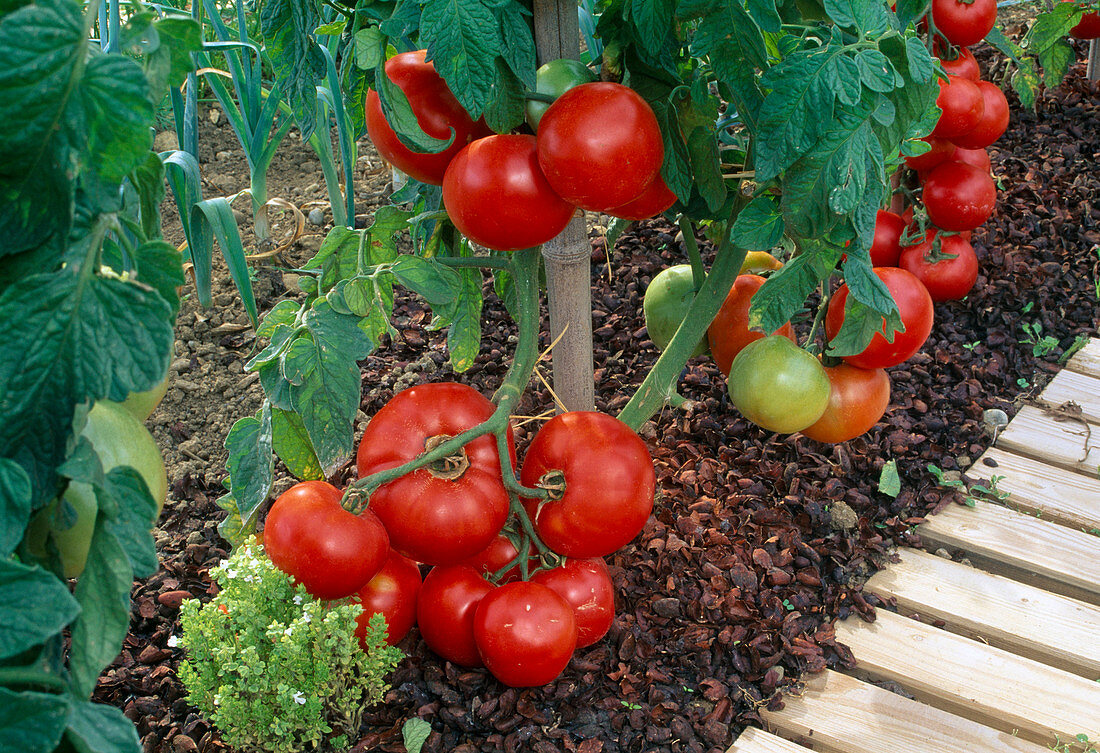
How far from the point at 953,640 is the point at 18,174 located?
1.49 meters

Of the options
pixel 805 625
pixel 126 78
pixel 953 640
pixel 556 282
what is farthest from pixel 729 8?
pixel 953 640

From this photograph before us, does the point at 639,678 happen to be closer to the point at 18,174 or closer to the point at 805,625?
the point at 805,625

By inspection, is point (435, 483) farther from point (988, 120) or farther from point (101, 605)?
point (988, 120)

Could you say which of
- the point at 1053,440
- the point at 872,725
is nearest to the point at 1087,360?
the point at 1053,440

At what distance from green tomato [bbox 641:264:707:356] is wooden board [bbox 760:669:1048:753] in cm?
57

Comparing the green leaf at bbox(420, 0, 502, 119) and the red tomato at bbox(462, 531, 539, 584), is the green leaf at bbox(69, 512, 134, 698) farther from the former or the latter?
the red tomato at bbox(462, 531, 539, 584)

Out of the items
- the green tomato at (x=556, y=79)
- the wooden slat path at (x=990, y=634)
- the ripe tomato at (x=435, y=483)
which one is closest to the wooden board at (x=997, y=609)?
the wooden slat path at (x=990, y=634)

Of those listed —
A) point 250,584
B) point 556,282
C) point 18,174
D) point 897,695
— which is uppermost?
point 18,174

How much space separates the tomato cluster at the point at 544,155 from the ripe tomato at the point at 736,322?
43 cm

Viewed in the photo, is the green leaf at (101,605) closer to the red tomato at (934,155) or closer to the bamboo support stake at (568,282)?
the bamboo support stake at (568,282)

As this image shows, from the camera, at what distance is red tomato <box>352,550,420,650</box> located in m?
1.29

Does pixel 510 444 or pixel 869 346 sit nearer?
pixel 510 444

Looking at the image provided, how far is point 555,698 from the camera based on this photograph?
4.38 ft

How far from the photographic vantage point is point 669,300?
1577 millimetres
